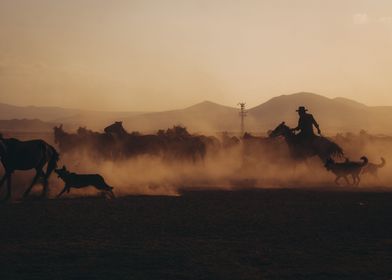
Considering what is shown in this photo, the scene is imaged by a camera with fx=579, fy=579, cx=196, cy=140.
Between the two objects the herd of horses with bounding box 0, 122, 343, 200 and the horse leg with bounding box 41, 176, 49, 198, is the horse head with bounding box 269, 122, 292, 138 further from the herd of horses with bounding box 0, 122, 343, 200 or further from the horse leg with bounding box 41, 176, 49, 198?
the horse leg with bounding box 41, 176, 49, 198

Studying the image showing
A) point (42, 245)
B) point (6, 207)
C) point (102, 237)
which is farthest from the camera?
point (6, 207)

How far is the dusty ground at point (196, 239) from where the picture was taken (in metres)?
8.46

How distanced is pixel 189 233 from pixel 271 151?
2283 centimetres

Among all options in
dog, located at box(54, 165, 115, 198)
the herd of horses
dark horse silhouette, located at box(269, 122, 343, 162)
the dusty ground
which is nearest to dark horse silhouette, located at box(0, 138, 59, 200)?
dog, located at box(54, 165, 115, 198)

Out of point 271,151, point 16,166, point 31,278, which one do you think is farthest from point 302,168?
point 31,278

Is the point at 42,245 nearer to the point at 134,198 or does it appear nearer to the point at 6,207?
the point at 6,207

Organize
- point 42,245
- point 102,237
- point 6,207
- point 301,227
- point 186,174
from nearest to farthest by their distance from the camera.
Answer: point 42,245 < point 102,237 < point 301,227 < point 6,207 < point 186,174

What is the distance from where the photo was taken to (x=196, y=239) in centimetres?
1095

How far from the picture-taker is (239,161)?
38281mm

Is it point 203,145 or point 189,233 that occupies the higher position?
point 203,145

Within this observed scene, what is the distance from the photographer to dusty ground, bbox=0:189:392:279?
8.46m

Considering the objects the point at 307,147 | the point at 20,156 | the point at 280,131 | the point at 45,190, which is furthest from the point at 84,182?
the point at 307,147

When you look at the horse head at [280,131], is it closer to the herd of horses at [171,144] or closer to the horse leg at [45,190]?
the herd of horses at [171,144]

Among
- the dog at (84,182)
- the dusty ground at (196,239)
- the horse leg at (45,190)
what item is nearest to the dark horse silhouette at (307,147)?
the dusty ground at (196,239)
